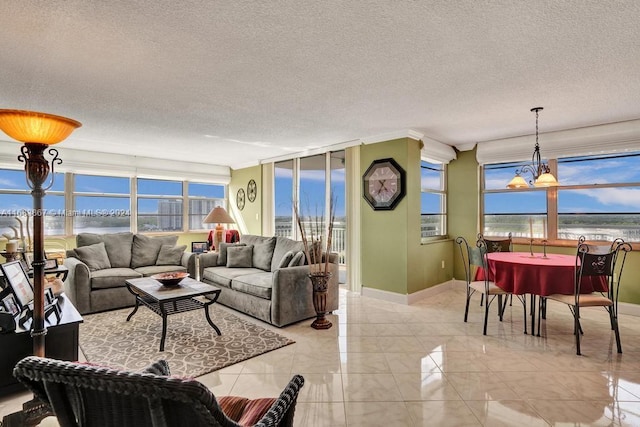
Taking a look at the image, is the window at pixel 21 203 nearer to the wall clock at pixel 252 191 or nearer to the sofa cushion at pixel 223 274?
the sofa cushion at pixel 223 274

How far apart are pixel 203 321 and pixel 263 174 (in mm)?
3768

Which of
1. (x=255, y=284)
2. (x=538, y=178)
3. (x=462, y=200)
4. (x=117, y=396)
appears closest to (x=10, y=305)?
(x=255, y=284)

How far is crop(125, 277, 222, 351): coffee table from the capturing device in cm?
309

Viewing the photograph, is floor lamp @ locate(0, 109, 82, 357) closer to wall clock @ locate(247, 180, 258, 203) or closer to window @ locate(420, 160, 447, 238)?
window @ locate(420, 160, 447, 238)

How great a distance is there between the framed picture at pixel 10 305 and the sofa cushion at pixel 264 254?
2.67 meters

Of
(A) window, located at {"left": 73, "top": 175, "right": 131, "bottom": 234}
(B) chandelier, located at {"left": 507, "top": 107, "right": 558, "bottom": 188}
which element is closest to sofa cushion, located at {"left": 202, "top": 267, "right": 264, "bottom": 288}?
(A) window, located at {"left": 73, "top": 175, "right": 131, "bottom": 234}

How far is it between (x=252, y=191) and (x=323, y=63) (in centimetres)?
498

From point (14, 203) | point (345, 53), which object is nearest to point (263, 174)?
point (14, 203)

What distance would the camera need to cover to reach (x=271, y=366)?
2.70m

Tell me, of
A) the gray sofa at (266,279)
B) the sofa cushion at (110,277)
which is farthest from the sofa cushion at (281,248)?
the sofa cushion at (110,277)

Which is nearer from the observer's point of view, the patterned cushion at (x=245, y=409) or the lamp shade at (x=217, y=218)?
the patterned cushion at (x=245, y=409)

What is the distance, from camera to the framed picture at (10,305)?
2378 mm

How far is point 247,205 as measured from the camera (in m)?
7.41

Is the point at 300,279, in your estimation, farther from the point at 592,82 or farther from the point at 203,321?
the point at 592,82
